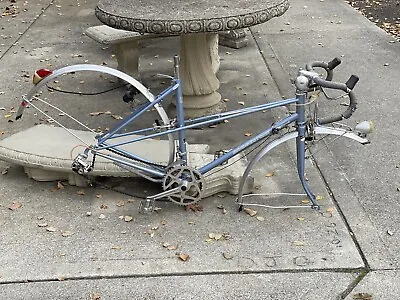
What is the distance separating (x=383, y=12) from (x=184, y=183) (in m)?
6.60

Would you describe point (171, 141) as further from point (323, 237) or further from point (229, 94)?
point (229, 94)

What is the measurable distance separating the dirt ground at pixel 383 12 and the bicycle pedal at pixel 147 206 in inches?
199

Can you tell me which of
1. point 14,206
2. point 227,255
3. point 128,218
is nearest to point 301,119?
point 227,255

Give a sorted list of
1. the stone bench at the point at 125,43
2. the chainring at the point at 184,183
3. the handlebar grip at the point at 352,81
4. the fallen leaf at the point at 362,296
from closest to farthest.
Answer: the fallen leaf at the point at 362,296 → the handlebar grip at the point at 352,81 → the chainring at the point at 184,183 → the stone bench at the point at 125,43

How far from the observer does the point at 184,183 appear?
3.70m

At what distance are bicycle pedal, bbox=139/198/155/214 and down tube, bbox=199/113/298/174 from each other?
0.39 metres

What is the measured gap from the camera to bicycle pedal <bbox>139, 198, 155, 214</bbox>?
12.4 feet

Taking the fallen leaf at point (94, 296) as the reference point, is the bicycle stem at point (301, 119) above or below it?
above

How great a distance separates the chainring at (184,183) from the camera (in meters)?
3.70

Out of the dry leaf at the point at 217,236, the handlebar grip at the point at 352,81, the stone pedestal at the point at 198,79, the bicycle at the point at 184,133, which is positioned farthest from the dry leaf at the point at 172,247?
the stone pedestal at the point at 198,79

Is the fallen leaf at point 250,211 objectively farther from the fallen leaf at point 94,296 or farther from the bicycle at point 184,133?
the fallen leaf at point 94,296

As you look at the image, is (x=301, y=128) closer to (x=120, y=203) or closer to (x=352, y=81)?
(x=352, y=81)

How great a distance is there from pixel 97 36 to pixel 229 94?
1.50 m

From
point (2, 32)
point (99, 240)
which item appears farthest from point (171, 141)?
point (2, 32)
